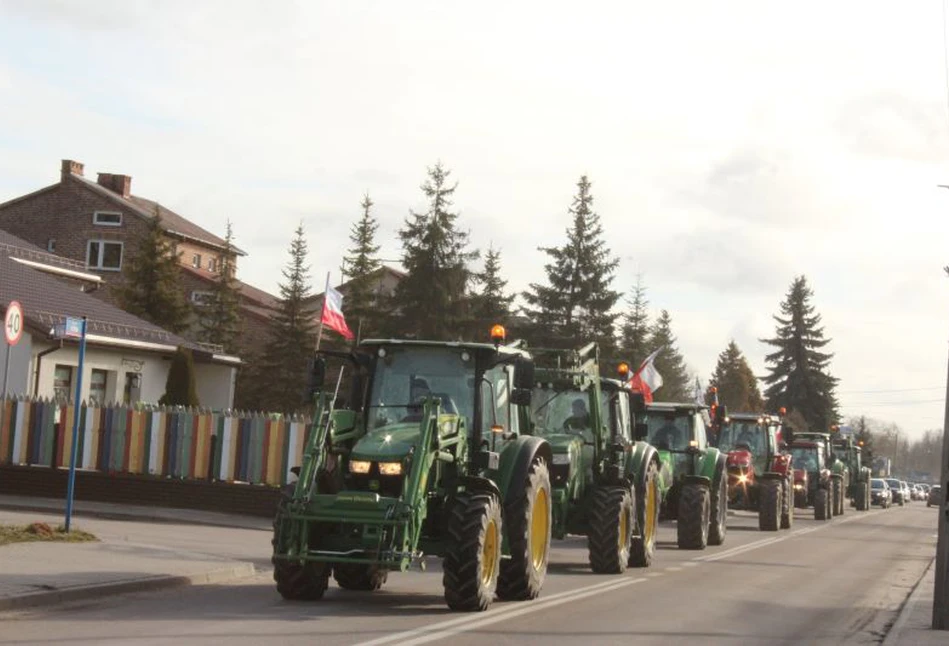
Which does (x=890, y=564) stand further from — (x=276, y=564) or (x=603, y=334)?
(x=603, y=334)

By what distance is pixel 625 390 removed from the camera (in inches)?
844

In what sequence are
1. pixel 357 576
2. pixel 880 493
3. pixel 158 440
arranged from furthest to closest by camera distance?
pixel 880 493
pixel 158 440
pixel 357 576

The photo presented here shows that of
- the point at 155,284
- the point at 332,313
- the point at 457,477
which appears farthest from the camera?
the point at 155,284

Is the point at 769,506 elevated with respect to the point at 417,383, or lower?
lower

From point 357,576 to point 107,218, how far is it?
66472 millimetres

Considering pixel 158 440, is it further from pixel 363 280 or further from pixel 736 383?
pixel 736 383

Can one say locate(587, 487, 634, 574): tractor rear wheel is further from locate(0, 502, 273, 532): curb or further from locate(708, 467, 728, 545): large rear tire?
locate(708, 467, 728, 545): large rear tire

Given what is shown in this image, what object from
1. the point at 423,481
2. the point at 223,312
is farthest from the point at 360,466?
the point at 223,312

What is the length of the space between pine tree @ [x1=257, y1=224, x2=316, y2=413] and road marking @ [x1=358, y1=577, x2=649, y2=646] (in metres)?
53.7

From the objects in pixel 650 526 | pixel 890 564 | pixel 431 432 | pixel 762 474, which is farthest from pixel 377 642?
pixel 762 474

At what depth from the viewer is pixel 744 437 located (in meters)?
34.8

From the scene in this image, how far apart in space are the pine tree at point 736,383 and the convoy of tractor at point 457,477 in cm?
9284

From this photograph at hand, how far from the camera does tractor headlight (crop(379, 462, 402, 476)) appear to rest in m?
13.7

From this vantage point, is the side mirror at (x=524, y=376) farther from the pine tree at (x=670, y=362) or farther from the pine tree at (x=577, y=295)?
the pine tree at (x=670, y=362)
